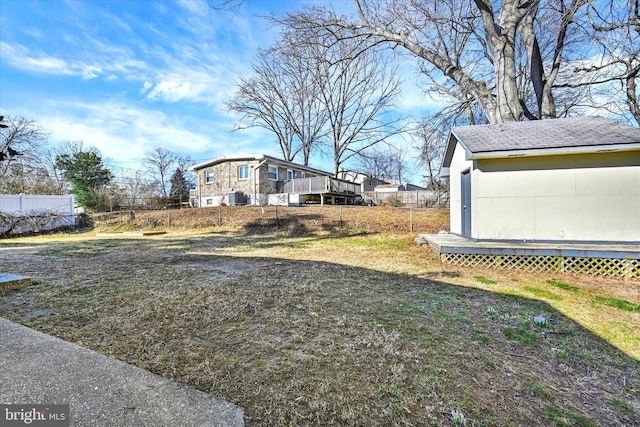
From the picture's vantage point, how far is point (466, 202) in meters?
7.34

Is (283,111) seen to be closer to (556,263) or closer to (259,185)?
(259,185)

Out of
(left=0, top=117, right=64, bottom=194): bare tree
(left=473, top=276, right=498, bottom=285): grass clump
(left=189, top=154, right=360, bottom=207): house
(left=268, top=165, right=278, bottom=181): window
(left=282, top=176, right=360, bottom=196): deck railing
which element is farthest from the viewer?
(left=268, top=165, right=278, bottom=181): window

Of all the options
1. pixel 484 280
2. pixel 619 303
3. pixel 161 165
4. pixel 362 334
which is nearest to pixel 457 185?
pixel 484 280

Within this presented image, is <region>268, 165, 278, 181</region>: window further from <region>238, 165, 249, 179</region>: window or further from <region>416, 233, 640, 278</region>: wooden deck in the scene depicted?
<region>416, 233, 640, 278</region>: wooden deck

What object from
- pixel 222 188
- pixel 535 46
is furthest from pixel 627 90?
pixel 222 188

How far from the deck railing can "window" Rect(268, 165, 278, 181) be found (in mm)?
958

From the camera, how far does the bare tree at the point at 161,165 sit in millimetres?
32031

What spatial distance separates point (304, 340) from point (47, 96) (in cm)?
1991

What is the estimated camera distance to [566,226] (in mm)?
6215

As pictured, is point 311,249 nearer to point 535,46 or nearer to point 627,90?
point 627,90

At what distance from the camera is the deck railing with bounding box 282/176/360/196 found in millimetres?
19289

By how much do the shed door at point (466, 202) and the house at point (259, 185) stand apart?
39.8ft

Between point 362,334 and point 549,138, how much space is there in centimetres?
692

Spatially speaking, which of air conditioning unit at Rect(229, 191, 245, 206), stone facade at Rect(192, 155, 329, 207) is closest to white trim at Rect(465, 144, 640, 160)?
stone facade at Rect(192, 155, 329, 207)
